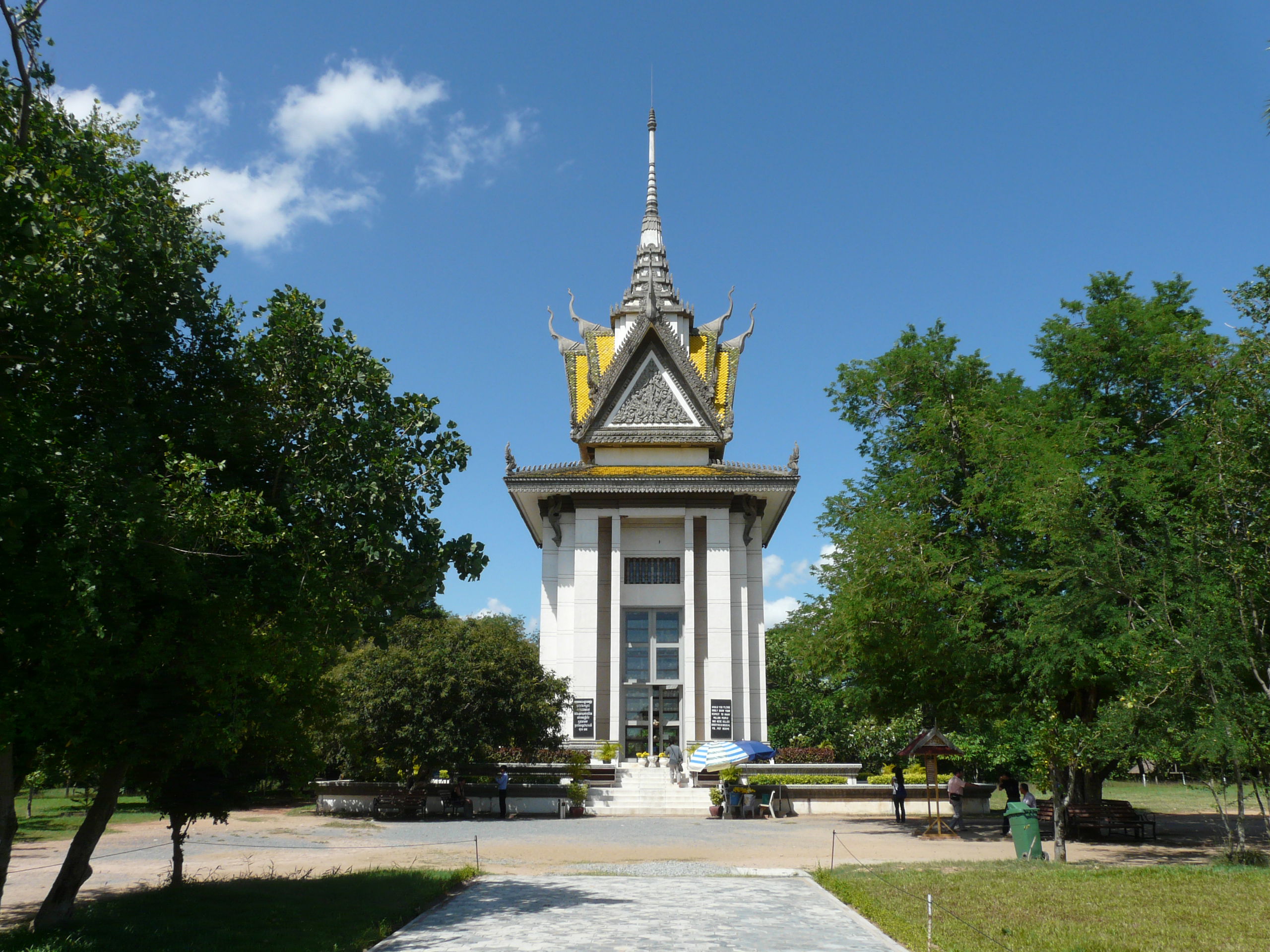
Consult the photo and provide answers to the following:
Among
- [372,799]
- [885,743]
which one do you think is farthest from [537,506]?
[885,743]

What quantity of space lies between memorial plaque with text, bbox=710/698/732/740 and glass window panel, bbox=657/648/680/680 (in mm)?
2124

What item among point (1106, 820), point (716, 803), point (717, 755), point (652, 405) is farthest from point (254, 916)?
point (652, 405)

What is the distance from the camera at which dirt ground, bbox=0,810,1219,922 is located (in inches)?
607

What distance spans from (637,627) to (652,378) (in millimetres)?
9959

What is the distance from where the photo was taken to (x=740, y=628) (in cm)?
3550

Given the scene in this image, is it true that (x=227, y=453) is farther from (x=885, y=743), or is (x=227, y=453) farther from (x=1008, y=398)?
(x=885, y=743)

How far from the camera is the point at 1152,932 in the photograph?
966cm

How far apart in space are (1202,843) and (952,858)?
255 inches

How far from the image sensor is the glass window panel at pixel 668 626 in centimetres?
3591

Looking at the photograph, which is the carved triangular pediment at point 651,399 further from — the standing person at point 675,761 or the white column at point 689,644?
the standing person at point 675,761

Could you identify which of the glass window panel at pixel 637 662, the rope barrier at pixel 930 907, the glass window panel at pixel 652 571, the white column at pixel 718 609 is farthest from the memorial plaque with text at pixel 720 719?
the rope barrier at pixel 930 907

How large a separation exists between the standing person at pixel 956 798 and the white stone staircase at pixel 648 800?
6.86m

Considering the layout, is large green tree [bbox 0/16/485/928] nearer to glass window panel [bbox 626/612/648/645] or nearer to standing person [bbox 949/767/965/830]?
standing person [bbox 949/767/965/830]

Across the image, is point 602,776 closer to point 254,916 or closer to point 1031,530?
point 1031,530
